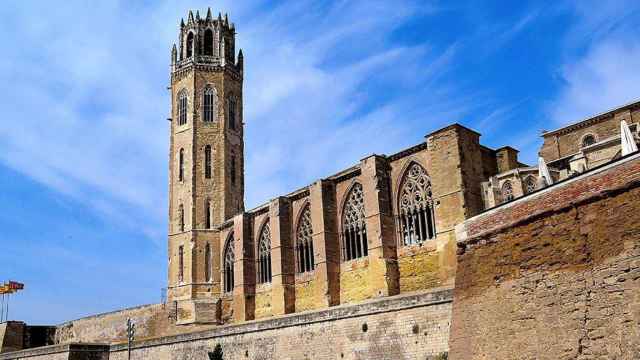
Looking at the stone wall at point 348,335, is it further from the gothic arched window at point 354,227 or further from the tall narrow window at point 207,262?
the tall narrow window at point 207,262

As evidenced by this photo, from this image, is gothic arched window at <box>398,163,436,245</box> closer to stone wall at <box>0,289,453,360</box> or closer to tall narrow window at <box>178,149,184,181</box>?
stone wall at <box>0,289,453,360</box>

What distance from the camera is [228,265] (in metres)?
37.3

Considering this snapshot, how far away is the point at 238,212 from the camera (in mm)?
39656

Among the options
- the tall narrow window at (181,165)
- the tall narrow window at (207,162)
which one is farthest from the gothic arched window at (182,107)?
the tall narrow window at (207,162)

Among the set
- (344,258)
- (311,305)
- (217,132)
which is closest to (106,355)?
(311,305)

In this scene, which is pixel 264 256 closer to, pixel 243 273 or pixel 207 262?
pixel 243 273

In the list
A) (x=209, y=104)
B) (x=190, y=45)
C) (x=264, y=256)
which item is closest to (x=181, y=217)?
(x=264, y=256)

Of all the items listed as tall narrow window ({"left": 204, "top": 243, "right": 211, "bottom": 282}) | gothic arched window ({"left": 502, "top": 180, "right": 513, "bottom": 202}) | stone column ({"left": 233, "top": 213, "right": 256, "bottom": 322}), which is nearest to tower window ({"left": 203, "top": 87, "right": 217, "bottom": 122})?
stone column ({"left": 233, "top": 213, "right": 256, "bottom": 322})

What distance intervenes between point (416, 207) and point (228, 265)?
14.5 meters

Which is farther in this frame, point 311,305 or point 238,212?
point 238,212

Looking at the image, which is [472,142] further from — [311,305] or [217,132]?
[217,132]

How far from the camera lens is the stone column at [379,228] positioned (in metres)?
26.8

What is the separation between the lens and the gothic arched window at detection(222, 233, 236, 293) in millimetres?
36875

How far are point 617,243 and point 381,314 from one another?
9739 mm
